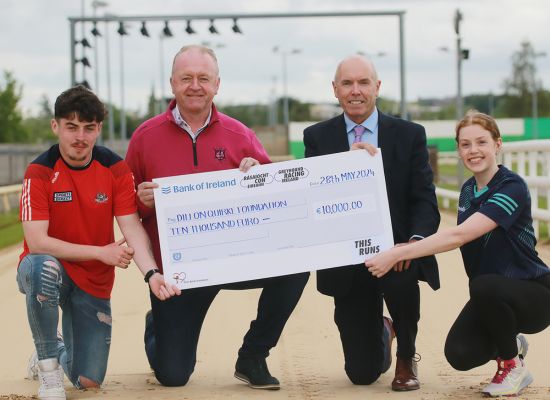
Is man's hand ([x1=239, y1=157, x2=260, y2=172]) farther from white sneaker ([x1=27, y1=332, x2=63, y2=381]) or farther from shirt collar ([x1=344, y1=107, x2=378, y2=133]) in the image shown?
white sneaker ([x1=27, y1=332, x2=63, y2=381])

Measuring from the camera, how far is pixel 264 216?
7.07m

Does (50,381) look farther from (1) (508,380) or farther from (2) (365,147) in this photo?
(1) (508,380)

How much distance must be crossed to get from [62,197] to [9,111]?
57.8m

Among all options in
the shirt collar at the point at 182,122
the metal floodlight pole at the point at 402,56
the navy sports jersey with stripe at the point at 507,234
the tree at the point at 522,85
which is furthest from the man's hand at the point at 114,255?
the tree at the point at 522,85

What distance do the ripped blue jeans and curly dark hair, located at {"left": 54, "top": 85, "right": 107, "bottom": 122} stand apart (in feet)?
2.68

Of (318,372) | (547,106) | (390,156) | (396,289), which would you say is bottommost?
(318,372)

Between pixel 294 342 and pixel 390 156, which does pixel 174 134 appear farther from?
pixel 294 342

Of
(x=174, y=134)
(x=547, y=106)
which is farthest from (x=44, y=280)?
(x=547, y=106)

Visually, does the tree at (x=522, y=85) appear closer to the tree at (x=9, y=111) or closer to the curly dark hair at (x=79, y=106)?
the tree at (x=9, y=111)

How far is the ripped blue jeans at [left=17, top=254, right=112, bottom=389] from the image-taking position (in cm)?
646

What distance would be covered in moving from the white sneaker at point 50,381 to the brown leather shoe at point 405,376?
6.16 feet

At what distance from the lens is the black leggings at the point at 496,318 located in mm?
6344

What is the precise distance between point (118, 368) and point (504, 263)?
8.99 feet

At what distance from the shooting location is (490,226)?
21.0 feet
